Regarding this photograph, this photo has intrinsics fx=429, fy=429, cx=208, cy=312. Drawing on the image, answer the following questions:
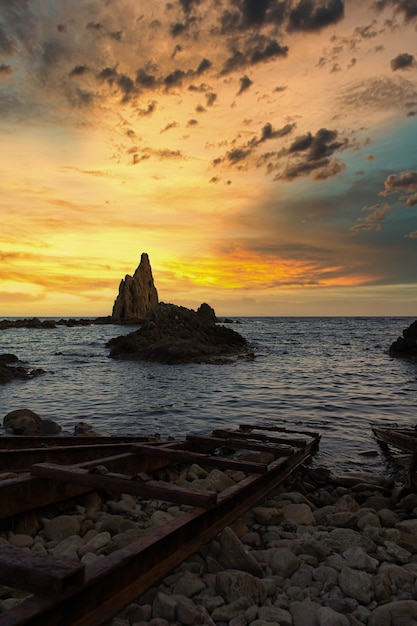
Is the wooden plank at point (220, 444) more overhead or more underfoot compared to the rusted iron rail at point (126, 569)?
more underfoot

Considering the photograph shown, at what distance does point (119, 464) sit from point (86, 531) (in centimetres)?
124

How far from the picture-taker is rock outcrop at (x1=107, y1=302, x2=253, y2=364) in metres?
29.8

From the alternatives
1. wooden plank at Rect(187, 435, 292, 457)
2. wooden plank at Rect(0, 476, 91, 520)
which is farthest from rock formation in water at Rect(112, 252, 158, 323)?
wooden plank at Rect(0, 476, 91, 520)

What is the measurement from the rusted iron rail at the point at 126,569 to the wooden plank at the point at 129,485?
23 millimetres

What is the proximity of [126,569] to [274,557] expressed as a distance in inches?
58.6

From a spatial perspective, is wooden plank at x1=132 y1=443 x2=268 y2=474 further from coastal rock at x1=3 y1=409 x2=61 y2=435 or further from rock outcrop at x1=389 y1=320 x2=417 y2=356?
rock outcrop at x1=389 y1=320 x2=417 y2=356

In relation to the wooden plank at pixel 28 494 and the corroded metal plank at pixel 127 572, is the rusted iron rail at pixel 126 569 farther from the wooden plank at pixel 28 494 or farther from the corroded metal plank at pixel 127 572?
Answer: the wooden plank at pixel 28 494

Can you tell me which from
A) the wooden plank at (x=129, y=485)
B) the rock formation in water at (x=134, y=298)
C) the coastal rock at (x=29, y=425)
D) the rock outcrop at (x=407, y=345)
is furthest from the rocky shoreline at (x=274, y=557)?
the rock formation in water at (x=134, y=298)

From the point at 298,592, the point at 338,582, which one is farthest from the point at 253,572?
the point at 338,582

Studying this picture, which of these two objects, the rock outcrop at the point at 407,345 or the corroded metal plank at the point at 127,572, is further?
the rock outcrop at the point at 407,345

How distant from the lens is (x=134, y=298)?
132 meters

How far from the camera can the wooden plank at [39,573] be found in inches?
101

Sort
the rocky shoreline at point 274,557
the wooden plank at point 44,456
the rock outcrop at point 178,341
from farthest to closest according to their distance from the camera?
1. the rock outcrop at point 178,341
2. the wooden plank at point 44,456
3. the rocky shoreline at point 274,557

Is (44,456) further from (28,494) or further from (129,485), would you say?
(129,485)
